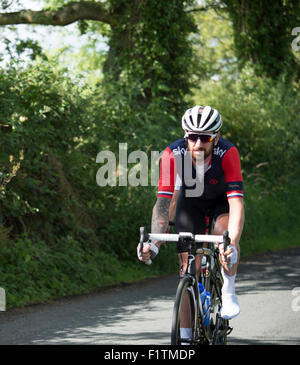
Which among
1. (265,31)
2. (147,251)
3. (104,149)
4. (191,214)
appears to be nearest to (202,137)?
(191,214)

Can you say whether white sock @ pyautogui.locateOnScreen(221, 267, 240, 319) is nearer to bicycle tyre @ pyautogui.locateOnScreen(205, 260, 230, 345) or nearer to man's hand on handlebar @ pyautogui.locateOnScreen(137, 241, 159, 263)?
bicycle tyre @ pyautogui.locateOnScreen(205, 260, 230, 345)

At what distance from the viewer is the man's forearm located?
17.9ft

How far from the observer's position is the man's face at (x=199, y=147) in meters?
5.57

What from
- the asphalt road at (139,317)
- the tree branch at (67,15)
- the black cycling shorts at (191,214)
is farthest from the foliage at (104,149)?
the black cycling shorts at (191,214)

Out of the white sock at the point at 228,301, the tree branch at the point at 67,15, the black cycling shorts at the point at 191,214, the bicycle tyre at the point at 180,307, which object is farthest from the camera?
the tree branch at the point at 67,15

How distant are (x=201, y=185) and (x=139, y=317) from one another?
124 inches

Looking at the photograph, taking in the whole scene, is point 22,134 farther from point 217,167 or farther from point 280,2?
point 280,2

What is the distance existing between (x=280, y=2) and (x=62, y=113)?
1320cm

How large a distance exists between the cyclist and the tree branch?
43.4 ft

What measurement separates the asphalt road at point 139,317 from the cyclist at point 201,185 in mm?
1630

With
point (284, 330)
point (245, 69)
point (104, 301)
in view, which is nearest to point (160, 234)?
point (284, 330)

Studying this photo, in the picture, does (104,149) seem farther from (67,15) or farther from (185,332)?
(185,332)

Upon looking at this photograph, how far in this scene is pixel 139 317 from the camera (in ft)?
27.5

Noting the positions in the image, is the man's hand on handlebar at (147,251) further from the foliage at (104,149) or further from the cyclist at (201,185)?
the foliage at (104,149)
